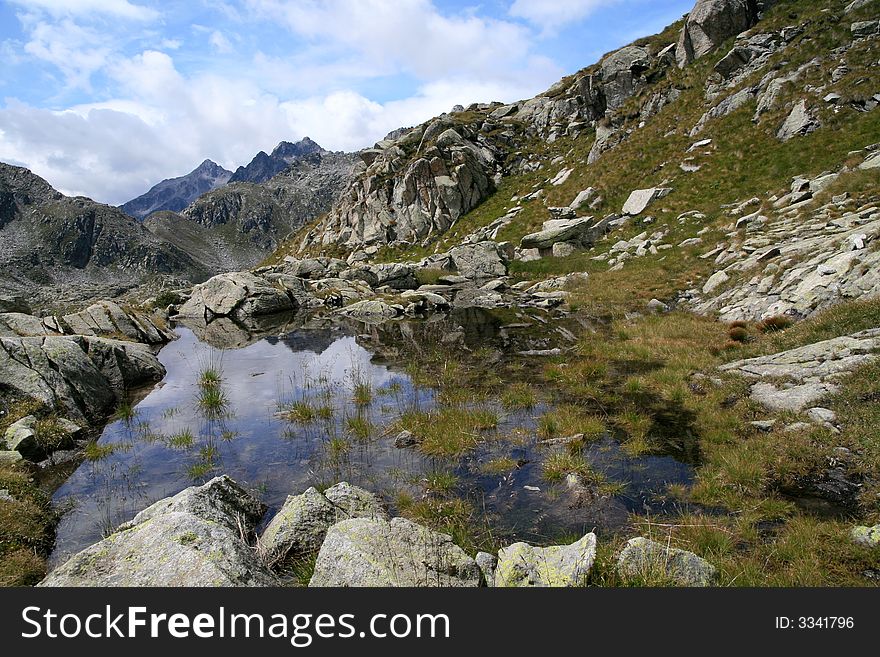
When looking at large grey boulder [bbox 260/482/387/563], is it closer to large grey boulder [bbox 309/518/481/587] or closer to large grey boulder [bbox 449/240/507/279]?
large grey boulder [bbox 309/518/481/587]

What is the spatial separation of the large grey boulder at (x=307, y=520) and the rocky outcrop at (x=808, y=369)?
32.2ft

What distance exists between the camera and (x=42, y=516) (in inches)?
340

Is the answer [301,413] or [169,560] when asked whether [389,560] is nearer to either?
[169,560]

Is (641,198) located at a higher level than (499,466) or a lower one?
higher

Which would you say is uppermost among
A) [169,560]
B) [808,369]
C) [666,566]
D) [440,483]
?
[808,369]

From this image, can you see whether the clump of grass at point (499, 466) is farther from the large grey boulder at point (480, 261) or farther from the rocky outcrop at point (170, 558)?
the large grey boulder at point (480, 261)

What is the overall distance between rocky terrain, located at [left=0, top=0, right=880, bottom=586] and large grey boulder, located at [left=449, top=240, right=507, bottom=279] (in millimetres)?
223

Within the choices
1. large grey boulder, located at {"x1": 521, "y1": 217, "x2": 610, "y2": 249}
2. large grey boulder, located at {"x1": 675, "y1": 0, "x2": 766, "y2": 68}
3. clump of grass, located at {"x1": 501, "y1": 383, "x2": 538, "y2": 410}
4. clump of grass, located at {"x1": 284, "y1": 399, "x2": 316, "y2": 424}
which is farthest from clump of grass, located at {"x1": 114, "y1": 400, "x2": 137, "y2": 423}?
large grey boulder, located at {"x1": 675, "y1": 0, "x2": 766, "y2": 68}

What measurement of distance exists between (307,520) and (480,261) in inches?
1561

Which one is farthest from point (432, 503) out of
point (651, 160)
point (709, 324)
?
point (651, 160)

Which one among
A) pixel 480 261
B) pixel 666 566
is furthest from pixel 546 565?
pixel 480 261

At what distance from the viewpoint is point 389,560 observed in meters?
5.41

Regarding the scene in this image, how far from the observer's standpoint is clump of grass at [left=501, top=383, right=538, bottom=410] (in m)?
13.5

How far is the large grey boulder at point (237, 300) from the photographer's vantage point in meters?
38.5
